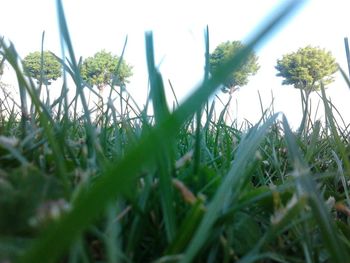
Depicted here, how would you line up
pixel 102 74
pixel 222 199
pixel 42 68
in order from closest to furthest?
pixel 222 199 < pixel 42 68 < pixel 102 74


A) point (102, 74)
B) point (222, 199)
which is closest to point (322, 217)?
point (222, 199)

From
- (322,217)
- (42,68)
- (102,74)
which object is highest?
(102,74)

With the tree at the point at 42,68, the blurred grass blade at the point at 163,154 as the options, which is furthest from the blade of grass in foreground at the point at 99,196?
the tree at the point at 42,68

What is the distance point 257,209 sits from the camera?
411mm

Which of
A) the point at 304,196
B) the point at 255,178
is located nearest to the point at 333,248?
the point at 304,196

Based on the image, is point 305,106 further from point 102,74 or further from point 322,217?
point 102,74

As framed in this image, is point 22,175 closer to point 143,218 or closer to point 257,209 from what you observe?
point 143,218

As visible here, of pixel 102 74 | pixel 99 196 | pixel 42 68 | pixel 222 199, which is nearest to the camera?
pixel 99 196

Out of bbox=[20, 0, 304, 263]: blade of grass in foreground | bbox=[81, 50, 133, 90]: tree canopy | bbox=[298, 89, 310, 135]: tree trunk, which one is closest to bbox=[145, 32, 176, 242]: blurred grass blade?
bbox=[20, 0, 304, 263]: blade of grass in foreground

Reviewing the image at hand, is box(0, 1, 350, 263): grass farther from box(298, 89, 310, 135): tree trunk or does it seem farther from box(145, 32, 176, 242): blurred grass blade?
box(298, 89, 310, 135): tree trunk

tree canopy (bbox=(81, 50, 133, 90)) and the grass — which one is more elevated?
tree canopy (bbox=(81, 50, 133, 90))

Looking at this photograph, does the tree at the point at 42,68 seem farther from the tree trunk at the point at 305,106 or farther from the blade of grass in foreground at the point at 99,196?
the tree trunk at the point at 305,106

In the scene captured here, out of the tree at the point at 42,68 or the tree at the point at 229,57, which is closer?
the tree at the point at 229,57

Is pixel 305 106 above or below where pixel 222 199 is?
above
